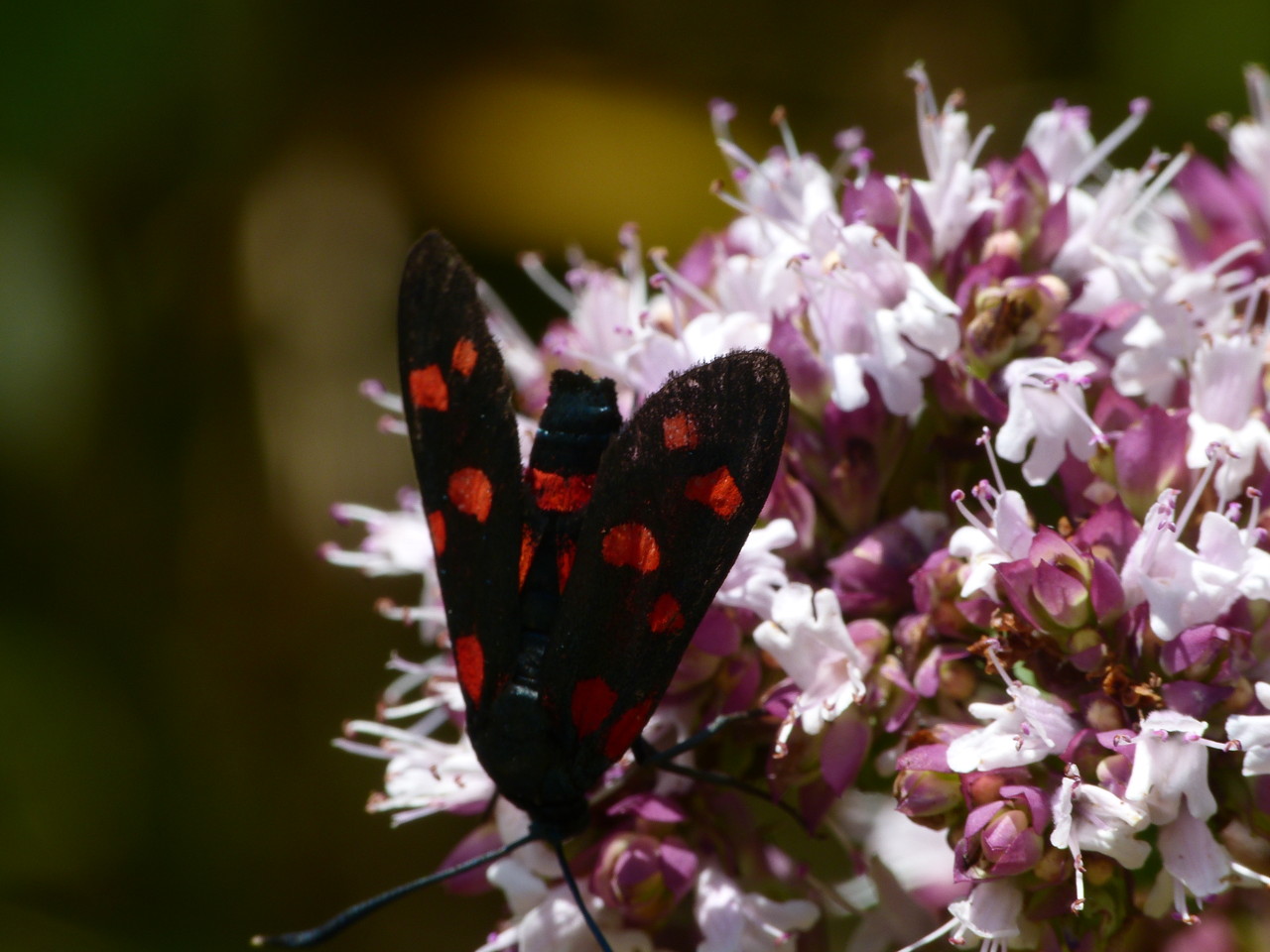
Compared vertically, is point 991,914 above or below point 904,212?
below

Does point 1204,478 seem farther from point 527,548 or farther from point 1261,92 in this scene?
point 1261,92

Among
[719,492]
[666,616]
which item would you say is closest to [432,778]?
[666,616]

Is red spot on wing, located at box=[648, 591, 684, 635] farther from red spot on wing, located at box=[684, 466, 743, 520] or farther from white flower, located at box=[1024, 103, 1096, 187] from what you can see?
white flower, located at box=[1024, 103, 1096, 187]

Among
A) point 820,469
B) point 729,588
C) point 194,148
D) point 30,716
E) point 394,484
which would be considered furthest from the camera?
point 394,484

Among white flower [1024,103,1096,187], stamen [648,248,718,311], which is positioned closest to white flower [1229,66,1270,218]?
white flower [1024,103,1096,187]

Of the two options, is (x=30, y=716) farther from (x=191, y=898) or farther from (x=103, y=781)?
(x=191, y=898)

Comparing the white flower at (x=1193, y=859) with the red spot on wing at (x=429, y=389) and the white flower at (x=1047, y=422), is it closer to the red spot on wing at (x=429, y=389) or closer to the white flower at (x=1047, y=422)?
the white flower at (x=1047, y=422)

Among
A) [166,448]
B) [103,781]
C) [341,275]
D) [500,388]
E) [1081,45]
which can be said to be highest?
[1081,45]

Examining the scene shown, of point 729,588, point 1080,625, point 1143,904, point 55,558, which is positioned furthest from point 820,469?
point 55,558
